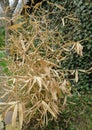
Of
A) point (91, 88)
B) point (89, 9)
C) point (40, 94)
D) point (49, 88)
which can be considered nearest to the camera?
point (49, 88)

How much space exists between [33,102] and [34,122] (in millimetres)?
378

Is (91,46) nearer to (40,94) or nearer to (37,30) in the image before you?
(37,30)

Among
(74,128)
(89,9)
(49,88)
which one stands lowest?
(74,128)

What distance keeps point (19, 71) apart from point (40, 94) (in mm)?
431

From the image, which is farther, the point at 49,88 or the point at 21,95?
the point at 21,95

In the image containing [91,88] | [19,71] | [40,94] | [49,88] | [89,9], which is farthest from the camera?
[91,88]

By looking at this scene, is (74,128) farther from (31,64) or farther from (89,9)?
(89,9)

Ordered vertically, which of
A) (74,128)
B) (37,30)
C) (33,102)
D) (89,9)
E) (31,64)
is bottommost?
(74,128)

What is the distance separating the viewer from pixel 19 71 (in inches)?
111

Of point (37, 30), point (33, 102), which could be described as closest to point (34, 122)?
point (33, 102)

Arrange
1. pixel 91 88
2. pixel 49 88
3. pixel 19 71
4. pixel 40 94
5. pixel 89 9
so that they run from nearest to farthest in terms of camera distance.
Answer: pixel 49 88, pixel 40 94, pixel 19 71, pixel 89 9, pixel 91 88

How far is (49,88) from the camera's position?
235 cm

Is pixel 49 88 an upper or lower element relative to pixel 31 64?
lower

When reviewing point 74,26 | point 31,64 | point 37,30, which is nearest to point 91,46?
point 74,26
